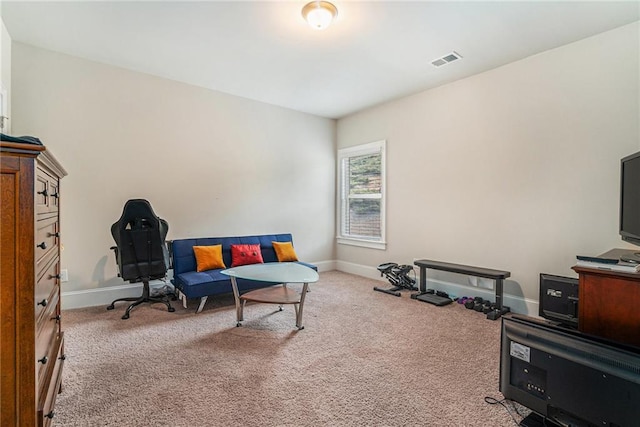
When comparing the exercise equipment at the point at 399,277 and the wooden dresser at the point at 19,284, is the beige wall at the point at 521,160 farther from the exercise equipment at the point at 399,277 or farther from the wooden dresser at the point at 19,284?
the wooden dresser at the point at 19,284

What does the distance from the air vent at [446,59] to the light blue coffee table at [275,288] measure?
2.69 m

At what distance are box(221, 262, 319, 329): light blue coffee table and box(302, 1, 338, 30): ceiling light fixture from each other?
2224 mm

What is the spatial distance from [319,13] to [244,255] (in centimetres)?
288

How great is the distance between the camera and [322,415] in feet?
5.63

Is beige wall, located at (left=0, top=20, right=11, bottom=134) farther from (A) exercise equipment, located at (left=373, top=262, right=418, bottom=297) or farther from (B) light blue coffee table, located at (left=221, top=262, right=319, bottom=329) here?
(A) exercise equipment, located at (left=373, top=262, right=418, bottom=297)

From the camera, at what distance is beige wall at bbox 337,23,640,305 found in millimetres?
2885

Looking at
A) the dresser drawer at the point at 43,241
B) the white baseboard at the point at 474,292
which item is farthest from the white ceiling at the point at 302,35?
the white baseboard at the point at 474,292

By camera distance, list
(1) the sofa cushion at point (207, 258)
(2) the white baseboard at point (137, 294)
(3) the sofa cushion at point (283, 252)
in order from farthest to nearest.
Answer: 1. (3) the sofa cushion at point (283, 252)
2. (1) the sofa cushion at point (207, 258)
3. (2) the white baseboard at point (137, 294)

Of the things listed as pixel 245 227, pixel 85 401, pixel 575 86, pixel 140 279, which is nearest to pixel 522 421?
pixel 85 401

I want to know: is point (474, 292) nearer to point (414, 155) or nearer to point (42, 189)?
point (414, 155)

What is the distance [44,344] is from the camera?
1.36m

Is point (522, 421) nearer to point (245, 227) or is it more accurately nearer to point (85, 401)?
point (85, 401)

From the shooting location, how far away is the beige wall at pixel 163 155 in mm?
3402

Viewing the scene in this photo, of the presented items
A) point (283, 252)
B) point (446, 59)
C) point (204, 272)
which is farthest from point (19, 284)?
point (446, 59)
